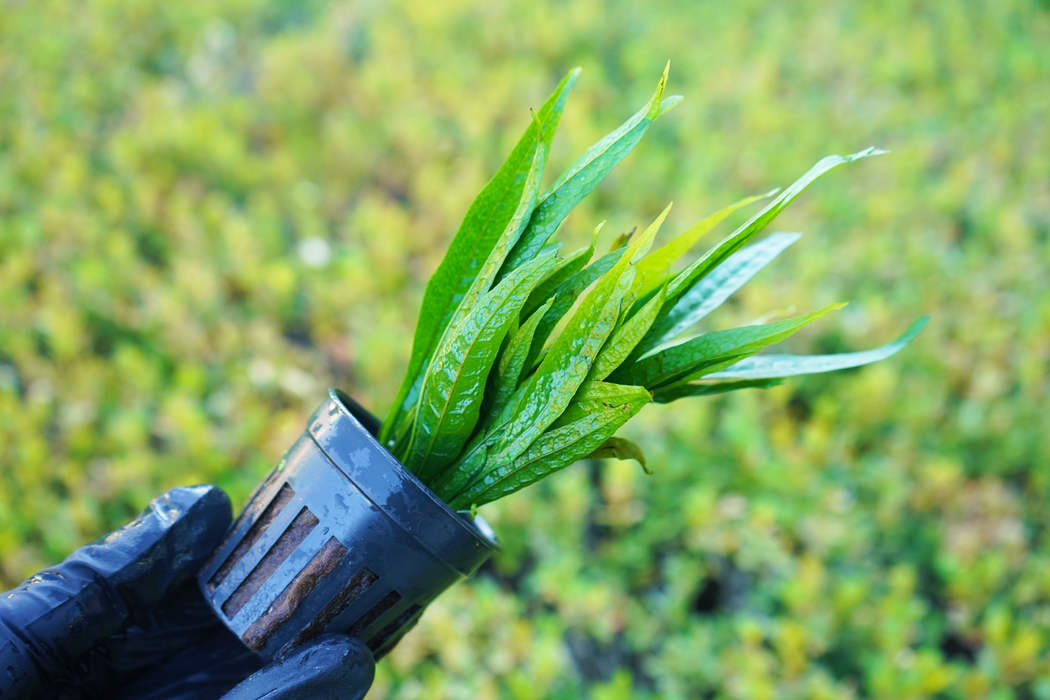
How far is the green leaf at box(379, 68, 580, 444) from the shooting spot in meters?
0.82

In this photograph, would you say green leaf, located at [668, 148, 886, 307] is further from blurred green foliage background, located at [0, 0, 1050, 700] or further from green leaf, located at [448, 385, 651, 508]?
blurred green foliage background, located at [0, 0, 1050, 700]

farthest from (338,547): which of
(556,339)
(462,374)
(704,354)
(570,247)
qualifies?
(570,247)

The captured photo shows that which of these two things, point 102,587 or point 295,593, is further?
point 102,587

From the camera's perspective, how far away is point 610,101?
125 inches

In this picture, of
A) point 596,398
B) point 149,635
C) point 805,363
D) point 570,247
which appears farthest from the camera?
point 570,247

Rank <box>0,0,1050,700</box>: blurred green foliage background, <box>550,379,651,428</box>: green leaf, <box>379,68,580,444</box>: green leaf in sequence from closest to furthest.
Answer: <box>550,379,651,428</box>: green leaf
<box>379,68,580,444</box>: green leaf
<box>0,0,1050,700</box>: blurred green foliage background

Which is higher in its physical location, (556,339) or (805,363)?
(556,339)

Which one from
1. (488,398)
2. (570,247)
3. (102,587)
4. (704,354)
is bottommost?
(570,247)

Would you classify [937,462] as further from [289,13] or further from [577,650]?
[289,13]

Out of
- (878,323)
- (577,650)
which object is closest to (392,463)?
(577,650)

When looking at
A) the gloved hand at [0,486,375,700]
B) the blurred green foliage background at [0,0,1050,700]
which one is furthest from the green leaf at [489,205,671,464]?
the blurred green foliage background at [0,0,1050,700]

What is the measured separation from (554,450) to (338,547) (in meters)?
0.27

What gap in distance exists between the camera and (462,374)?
0.78m

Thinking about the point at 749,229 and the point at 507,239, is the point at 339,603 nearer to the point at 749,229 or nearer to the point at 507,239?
the point at 507,239
